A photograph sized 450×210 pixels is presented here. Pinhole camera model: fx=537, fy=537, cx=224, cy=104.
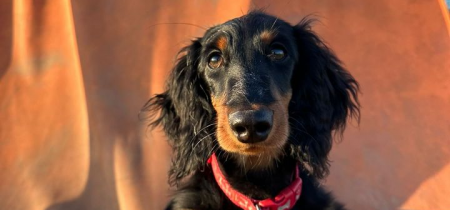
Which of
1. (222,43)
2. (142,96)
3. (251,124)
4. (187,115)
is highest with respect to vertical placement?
(222,43)

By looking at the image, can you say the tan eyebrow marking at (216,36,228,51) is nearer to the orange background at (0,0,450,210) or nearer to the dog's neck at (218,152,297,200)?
the dog's neck at (218,152,297,200)

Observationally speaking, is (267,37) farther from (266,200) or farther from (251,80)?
(266,200)

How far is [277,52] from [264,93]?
0.38m

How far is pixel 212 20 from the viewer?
3.75 metres

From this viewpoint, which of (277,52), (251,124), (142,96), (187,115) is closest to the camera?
(251,124)

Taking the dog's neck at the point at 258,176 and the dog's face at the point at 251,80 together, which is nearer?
the dog's face at the point at 251,80

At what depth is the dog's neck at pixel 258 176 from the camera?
246cm

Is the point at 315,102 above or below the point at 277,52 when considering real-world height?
below

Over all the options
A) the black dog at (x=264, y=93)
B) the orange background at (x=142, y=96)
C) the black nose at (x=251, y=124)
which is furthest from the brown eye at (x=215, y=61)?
the orange background at (x=142, y=96)

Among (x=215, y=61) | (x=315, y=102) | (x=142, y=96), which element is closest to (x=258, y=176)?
(x=315, y=102)

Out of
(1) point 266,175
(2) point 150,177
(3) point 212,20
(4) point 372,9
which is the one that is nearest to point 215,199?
(1) point 266,175

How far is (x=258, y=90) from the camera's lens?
2.20m

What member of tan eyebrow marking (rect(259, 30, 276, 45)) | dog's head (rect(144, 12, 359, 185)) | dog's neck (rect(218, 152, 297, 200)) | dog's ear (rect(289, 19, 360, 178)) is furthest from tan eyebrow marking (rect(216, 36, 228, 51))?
dog's neck (rect(218, 152, 297, 200))

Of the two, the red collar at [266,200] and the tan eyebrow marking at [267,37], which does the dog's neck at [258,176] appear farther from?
the tan eyebrow marking at [267,37]
